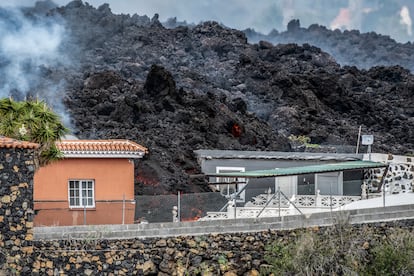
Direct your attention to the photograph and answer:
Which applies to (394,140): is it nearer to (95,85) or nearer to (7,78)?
(95,85)

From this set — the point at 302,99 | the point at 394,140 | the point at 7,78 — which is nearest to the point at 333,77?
the point at 302,99

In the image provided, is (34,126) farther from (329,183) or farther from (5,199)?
(329,183)

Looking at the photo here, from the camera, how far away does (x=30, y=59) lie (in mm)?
71875

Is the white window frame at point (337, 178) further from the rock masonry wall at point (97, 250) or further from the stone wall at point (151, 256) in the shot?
the stone wall at point (151, 256)

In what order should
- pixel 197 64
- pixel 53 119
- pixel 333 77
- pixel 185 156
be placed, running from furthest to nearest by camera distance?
pixel 197 64 → pixel 333 77 → pixel 185 156 → pixel 53 119

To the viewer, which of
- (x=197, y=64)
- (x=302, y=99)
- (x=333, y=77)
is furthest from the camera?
(x=197, y=64)

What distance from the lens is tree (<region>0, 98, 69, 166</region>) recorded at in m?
24.2

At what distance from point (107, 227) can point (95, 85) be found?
4096cm

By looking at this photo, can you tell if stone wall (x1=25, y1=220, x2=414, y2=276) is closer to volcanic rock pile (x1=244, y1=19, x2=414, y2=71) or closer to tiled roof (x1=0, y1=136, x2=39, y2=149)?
tiled roof (x1=0, y1=136, x2=39, y2=149)

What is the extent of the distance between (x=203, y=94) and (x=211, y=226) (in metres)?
40.1

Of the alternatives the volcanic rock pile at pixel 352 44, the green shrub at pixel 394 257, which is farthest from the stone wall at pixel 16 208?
the volcanic rock pile at pixel 352 44

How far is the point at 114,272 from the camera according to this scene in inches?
857

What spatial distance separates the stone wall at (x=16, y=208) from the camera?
21.2 metres

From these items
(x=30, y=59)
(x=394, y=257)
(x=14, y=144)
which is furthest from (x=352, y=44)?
(x=14, y=144)
